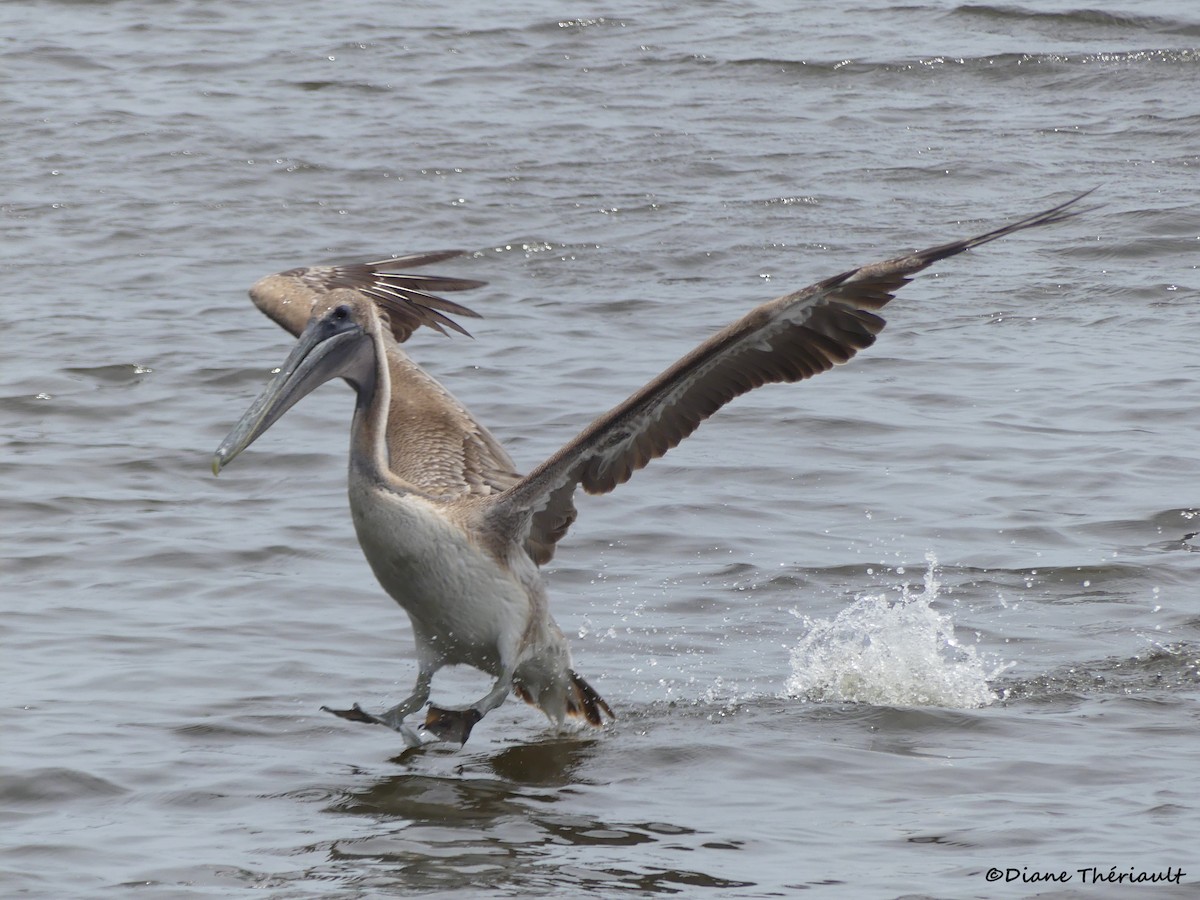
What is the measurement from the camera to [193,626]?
717 cm

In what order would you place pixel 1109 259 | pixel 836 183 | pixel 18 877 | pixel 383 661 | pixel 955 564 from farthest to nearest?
pixel 836 183 → pixel 1109 259 → pixel 955 564 → pixel 383 661 → pixel 18 877

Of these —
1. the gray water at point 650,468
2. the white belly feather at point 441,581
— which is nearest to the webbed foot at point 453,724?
the gray water at point 650,468

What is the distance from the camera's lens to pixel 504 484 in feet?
22.4

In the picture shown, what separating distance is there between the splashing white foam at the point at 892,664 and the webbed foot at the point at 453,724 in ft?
4.04

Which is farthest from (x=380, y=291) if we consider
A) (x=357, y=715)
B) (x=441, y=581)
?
(x=357, y=715)

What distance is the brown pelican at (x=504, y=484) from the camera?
5.88 meters

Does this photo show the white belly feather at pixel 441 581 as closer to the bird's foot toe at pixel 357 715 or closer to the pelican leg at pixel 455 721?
the pelican leg at pixel 455 721

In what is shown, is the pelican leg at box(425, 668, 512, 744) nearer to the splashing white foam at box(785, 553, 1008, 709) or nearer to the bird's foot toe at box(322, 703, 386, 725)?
the bird's foot toe at box(322, 703, 386, 725)

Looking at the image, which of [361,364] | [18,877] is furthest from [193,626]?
[18,877]

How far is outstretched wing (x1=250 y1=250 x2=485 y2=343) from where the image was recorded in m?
7.70

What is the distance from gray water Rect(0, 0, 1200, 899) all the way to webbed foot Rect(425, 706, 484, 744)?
0.16 metres

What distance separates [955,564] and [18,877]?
13.4 feet

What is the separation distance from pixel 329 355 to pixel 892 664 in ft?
7.27

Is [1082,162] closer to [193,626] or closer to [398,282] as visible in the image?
[398,282]
